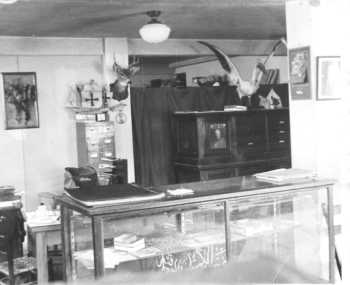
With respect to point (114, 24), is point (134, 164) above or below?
below

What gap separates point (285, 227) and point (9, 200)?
3.48 meters

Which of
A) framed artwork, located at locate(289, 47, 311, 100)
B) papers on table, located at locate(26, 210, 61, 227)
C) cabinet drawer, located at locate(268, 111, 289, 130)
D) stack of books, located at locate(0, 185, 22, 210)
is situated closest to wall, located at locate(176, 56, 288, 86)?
cabinet drawer, located at locate(268, 111, 289, 130)

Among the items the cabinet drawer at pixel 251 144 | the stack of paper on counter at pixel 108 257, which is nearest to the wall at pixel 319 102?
the stack of paper on counter at pixel 108 257

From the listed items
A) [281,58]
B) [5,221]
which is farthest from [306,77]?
[281,58]

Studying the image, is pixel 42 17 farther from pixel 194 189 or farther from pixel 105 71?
pixel 194 189

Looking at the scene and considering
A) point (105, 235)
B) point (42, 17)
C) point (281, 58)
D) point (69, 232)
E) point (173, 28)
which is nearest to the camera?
point (105, 235)

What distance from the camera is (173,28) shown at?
341 inches

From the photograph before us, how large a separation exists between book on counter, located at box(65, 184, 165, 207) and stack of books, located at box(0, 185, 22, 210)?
7.55 ft

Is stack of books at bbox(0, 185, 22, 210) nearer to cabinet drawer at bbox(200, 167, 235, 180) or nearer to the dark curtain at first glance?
the dark curtain

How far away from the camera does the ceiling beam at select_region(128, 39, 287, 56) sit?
975cm

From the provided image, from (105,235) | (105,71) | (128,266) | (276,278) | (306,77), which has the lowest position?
(128,266)

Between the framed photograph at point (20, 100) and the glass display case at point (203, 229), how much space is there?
18.1 feet

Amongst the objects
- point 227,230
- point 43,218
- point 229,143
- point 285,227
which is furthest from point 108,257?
point 229,143

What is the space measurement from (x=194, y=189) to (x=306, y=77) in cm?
156
